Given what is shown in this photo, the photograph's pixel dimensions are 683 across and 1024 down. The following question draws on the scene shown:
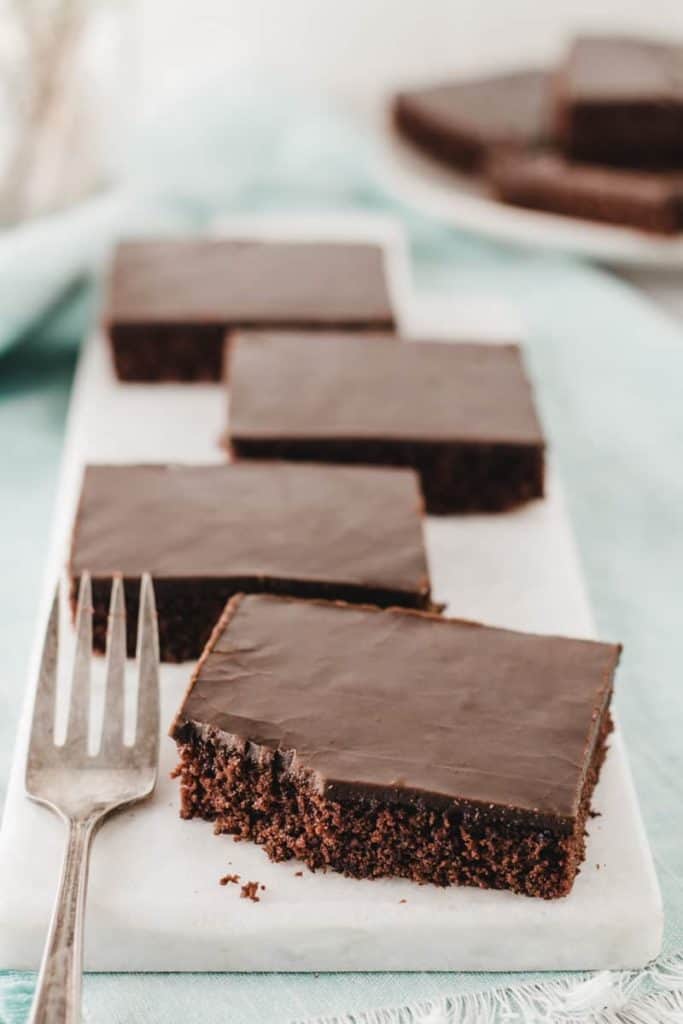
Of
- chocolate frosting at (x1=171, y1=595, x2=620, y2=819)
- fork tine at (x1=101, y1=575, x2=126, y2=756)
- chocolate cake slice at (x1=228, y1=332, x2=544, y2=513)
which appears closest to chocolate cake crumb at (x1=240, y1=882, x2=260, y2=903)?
chocolate frosting at (x1=171, y1=595, x2=620, y2=819)

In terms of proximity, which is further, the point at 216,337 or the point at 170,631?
the point at 216,337

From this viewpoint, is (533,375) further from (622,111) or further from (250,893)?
(250,893)

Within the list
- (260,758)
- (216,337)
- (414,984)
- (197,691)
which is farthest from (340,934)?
(216,337)

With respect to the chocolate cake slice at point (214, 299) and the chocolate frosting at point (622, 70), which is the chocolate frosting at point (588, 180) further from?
the chocolate cake slice at point (214, 299)

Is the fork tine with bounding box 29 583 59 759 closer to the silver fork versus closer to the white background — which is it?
the silver fork

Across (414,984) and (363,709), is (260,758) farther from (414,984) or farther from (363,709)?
(414,984)

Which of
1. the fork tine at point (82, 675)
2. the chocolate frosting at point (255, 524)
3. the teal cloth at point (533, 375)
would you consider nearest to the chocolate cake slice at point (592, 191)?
the teal cloth at point (533, 375)
